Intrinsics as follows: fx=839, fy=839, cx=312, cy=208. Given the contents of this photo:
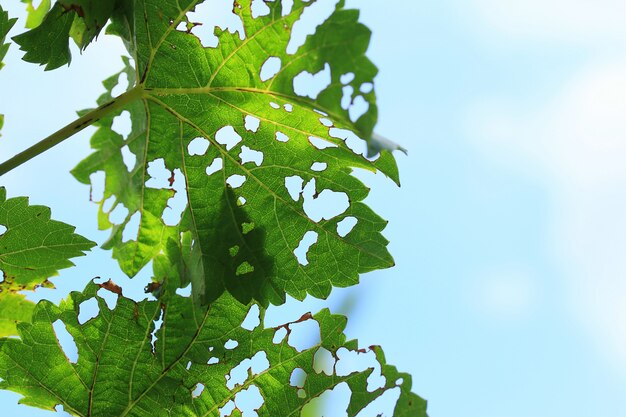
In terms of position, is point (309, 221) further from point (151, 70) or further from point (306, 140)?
point (151, 70)

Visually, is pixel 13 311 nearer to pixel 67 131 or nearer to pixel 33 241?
pixel 33 241

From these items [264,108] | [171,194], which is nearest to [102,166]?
[171,194]

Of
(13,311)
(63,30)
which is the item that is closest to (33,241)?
(13,311)

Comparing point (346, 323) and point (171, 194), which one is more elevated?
point (171, 194)

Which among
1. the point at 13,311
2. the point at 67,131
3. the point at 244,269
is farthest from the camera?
the point at 13,311

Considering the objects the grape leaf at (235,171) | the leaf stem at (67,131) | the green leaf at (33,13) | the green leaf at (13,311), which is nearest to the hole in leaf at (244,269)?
the grape leaf at (235,171)

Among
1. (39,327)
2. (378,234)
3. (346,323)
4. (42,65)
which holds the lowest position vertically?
(39,327)
